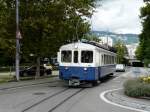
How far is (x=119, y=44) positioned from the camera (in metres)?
168

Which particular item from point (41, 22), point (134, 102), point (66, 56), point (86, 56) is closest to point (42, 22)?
point (41, 22)

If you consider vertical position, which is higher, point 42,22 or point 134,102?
point 42,22

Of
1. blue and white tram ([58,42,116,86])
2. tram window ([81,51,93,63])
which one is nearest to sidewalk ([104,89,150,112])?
blue and white tram ([58,42,116,86])

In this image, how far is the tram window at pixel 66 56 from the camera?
30036mm

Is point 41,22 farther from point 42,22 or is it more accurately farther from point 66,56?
point 66,56

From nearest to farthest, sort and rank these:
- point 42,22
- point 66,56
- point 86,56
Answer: point 86,56 < point 66,56 < point 42,22

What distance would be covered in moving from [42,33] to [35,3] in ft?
9.00

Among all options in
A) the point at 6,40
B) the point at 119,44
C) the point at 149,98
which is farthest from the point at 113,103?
the point at 119,44

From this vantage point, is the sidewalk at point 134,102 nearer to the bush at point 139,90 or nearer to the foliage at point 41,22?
the bush at point 139,90

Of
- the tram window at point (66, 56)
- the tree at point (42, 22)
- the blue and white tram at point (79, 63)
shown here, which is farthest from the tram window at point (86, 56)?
the tree at point (42, 22)

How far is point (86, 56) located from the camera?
2975cm

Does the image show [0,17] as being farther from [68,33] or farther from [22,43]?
[68,33]

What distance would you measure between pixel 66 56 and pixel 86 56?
1.43 m

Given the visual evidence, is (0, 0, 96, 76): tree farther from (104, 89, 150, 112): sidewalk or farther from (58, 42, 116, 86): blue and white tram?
(104, 89, 150, 112): sidewalk
